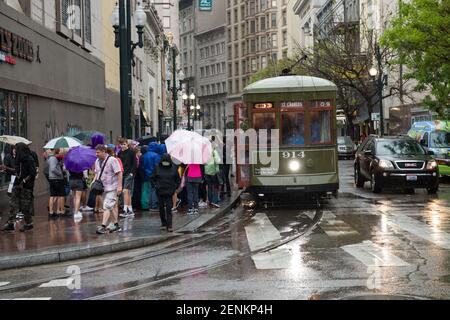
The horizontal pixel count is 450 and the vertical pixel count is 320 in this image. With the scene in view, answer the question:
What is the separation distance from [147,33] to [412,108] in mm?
23315

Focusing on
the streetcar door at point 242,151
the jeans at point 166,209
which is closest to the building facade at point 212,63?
the streetcar door at point 242,151

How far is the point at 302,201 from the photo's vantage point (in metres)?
19.7

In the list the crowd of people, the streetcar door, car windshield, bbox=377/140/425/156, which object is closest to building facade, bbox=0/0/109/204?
the crowd of people

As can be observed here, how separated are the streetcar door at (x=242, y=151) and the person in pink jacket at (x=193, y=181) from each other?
5.86 ft

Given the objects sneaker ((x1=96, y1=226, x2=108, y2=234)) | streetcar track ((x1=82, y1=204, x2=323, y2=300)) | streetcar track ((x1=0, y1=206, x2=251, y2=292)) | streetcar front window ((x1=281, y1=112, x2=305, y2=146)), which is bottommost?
streetcar track ((x1=0, y1=206, x2=251, y2=292))

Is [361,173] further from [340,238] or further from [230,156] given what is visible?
[340,238]

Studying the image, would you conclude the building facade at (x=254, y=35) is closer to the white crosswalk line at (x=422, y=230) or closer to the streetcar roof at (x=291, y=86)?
the streetcar roof at (x=291, y=86)

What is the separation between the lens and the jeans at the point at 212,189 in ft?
59.4

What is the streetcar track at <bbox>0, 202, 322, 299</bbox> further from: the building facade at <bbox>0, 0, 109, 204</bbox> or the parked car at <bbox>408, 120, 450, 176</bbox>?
the parked car at <bbox>408, 120, 450, 176</bbox>

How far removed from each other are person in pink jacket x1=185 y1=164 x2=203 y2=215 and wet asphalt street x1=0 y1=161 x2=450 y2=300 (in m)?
1.31

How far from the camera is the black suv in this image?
2056cm

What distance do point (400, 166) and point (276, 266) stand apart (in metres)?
12.2

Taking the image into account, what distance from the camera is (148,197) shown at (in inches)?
679
